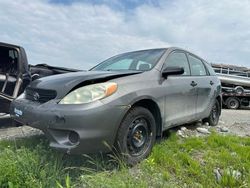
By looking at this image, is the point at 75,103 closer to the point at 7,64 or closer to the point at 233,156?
the point at 233,156

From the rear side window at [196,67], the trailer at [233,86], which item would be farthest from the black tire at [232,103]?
the rear side window at [196,67]

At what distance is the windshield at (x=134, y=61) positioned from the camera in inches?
175

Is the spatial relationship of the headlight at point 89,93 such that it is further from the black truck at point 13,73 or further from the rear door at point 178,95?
the black truck at point 13,73

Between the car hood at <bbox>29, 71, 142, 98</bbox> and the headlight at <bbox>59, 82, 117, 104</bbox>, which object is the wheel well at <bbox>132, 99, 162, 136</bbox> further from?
the headlight at <bbox>59, 82, 117, 104</bbox>

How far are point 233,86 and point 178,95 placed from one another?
41.7ft

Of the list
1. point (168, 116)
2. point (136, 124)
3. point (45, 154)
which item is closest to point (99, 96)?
point (136, 124)

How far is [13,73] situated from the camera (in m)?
6.12

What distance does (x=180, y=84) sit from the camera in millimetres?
4680

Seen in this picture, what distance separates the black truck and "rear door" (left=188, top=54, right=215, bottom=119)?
3108mm

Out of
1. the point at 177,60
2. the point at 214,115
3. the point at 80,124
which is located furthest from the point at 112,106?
the point at 214,115

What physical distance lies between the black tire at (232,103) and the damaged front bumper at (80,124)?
13.6 m

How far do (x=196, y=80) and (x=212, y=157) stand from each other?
172cm

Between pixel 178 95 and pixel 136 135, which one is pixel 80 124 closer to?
pixel 136 135

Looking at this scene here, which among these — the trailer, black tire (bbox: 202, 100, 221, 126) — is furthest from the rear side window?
the trailer
